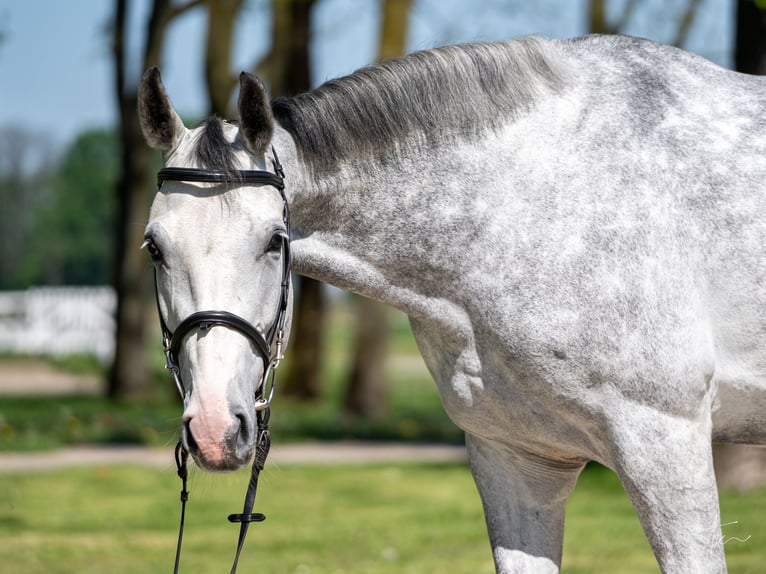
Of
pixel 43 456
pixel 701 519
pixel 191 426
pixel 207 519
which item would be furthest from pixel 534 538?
pixel 43 456

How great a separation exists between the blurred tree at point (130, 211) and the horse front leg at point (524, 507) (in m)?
13.3

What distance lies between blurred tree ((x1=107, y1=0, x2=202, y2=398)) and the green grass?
750 cm

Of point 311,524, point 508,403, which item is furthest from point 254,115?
point 311,524

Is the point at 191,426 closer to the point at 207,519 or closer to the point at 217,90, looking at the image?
the point at 207,519

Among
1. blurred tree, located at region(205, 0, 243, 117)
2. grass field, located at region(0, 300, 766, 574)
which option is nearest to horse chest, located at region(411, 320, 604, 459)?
grass field, located at region(0, 300, 766, 574)

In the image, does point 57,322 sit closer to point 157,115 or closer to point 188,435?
point 157,115

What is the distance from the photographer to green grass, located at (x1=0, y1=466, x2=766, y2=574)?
20.3 feet

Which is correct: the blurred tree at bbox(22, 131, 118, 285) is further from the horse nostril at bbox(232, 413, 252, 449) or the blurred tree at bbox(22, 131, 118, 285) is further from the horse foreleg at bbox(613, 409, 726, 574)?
the horse foreleg at bbox(613, 409, 726, 574)

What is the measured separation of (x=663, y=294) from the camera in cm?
286

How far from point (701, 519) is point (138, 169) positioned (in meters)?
14.4

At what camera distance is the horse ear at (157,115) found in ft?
9.07

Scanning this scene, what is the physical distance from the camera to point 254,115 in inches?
108

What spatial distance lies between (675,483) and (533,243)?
780 mm

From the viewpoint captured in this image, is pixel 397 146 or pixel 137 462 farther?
pixel 137 462
